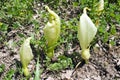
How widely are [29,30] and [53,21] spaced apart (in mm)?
702

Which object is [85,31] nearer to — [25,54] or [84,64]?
[84,64]

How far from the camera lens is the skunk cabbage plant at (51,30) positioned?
8.32ft

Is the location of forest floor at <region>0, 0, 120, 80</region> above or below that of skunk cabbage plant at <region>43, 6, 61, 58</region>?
below

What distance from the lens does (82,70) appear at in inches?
109

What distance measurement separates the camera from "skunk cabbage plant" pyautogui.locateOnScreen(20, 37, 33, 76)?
96.0 inches

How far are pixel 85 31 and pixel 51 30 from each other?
29 centimetres

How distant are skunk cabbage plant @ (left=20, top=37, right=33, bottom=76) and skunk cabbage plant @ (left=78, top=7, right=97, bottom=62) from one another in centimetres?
46

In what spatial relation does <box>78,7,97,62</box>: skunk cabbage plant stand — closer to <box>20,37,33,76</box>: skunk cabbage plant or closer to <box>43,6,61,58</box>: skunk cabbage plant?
<box>43,6,61,58</box>: skunk cabbage plant

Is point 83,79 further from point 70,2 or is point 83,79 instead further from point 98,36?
point 70,2

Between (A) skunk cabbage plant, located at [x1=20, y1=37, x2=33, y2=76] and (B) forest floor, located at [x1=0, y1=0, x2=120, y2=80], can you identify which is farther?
(B) forest floor, located at [x1=0, y1=0, x2=120, y2=80]

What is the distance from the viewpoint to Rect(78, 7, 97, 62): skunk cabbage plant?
249 centimetres

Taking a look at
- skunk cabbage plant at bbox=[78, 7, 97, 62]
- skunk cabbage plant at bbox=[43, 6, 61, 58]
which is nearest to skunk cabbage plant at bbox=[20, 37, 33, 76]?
skunk cabbage plant at bbox=[43, 6, 61, 58]

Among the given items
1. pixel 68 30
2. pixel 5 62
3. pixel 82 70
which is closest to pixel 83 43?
pixel 82 70

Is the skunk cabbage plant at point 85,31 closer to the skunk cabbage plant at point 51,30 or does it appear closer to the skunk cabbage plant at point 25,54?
the skunk cabbage plant at point 51,30
